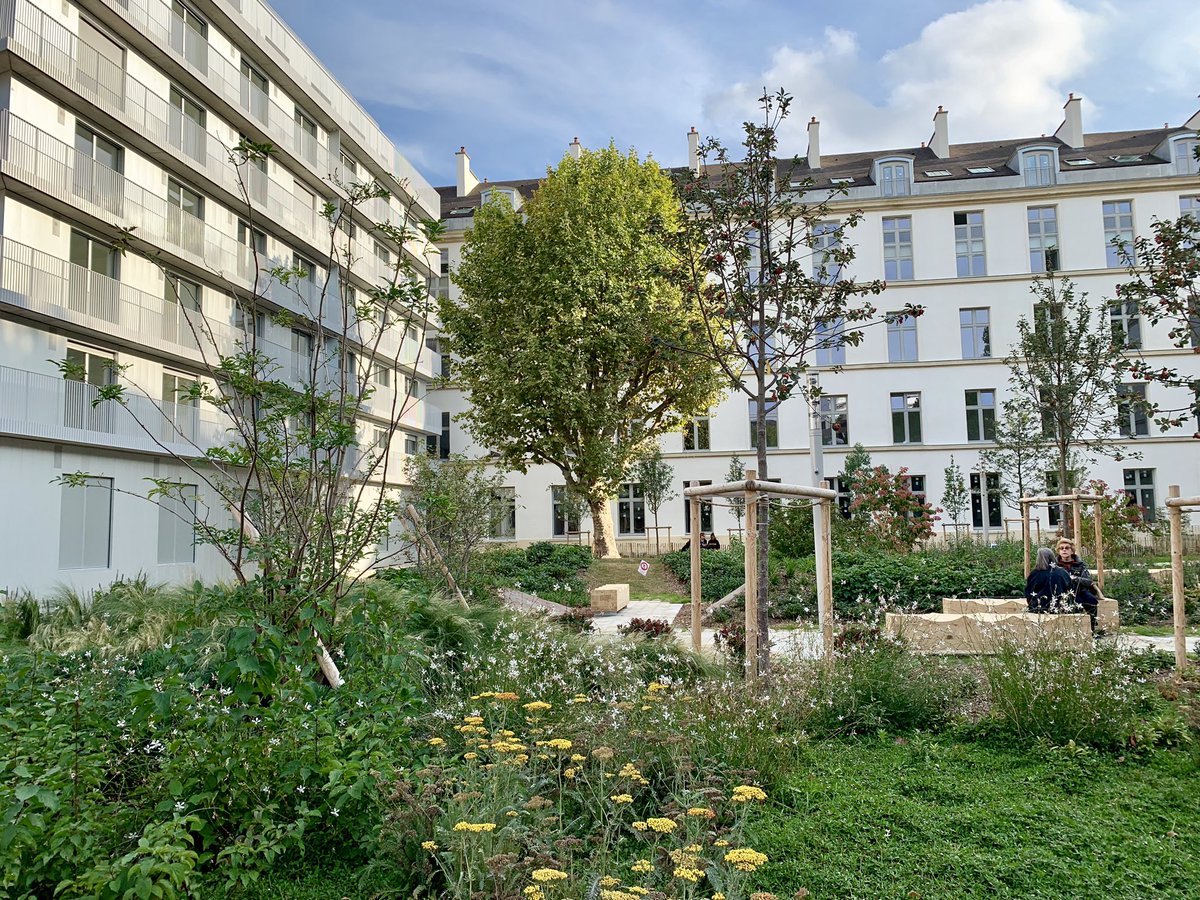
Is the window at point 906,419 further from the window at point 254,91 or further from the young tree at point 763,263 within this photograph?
the young tree at point 763,263

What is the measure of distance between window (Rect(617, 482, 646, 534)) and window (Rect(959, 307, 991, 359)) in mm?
16752

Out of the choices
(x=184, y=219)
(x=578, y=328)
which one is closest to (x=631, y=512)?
(x=578, y=328)

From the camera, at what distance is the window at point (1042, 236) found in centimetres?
3825

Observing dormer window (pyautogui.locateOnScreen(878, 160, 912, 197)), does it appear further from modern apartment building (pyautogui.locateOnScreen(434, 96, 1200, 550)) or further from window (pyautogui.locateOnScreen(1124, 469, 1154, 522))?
window (pyautogui.locateOnScreen(1124, 469, 1154, 522))

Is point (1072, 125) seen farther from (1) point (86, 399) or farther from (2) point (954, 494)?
(1) point (86, 399)

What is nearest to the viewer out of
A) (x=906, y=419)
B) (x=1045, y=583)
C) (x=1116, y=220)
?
(x=1045, y=583)

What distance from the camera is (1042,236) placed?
38.3m

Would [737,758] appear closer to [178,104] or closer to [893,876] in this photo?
[893,876]

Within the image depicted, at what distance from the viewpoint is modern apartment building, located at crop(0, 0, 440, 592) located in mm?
16781

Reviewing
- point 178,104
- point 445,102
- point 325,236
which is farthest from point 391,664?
point 325,236

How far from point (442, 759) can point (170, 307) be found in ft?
66.5

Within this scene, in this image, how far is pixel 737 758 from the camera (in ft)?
16.6

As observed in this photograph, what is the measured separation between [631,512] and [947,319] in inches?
690

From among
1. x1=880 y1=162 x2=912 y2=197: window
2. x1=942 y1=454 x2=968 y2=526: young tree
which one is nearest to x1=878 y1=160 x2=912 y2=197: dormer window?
x1=880 y1=162 x2=912 y2=197: window
